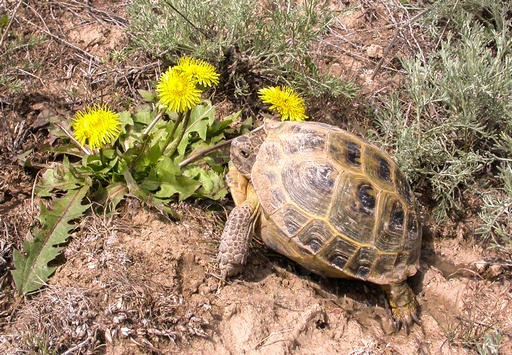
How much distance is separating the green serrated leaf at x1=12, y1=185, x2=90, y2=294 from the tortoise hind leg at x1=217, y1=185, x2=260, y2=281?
946 mm

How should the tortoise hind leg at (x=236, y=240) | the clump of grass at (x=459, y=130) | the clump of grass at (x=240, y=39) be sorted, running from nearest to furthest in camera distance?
the tortoise hind leg at (x=236, y=240) < the clump of grass at (x=459, y=130) < the clump of grass at (x=240, y=39)

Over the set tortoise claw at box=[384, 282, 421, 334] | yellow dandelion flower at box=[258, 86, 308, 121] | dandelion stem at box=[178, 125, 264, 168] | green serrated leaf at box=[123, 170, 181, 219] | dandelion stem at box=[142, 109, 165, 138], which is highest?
yellow dandelion flower at box=[258, 86, 308, 121]

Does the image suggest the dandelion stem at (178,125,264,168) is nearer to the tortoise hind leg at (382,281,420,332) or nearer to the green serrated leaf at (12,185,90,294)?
the green serrated leaf at (12,185,90,294)

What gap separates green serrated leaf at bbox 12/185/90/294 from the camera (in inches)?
121

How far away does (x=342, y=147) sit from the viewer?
3.58 m

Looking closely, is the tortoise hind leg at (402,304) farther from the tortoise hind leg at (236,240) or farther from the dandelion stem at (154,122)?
the dandelion stem at (154,122)

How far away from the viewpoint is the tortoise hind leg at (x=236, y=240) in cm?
331

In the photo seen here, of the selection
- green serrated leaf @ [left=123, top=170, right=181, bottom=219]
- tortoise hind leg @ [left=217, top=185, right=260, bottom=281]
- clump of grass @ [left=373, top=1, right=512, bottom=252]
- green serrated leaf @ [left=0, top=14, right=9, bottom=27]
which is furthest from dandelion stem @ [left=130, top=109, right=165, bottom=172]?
clump of grass @ [left=373, top=1, right=512, bottom=252]

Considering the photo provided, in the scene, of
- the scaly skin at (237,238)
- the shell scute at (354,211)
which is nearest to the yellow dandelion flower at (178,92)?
the scaly skin at (237,238)

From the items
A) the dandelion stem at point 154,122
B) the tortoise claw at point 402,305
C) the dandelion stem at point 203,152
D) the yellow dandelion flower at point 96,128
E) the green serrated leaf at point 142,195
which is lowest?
the tortoise claw at point 402,305

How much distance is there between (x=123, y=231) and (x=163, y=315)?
0.72m

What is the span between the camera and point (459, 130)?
4375mm

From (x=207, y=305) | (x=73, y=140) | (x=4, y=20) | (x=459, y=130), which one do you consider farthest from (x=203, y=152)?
(x=459, y=130)

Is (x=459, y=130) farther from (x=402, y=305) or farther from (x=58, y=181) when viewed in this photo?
(x=58, y=181)
